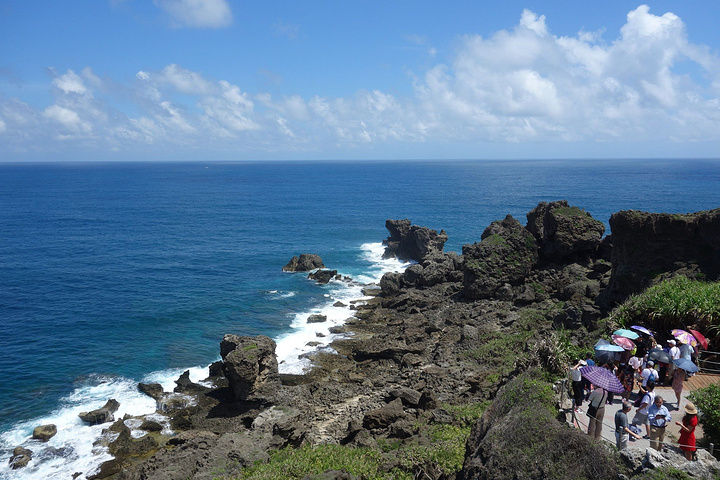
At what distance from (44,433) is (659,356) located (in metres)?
36.5

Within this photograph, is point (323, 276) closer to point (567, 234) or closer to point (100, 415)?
point (567, 234)

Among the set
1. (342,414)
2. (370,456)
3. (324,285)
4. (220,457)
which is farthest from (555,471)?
(324,285)

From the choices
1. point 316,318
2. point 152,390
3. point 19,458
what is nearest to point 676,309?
point 316,318

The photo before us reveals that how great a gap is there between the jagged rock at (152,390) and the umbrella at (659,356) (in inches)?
1292

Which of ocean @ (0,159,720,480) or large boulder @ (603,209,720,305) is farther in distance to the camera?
large boulder @ (603,209,720,305)

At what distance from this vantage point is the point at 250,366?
33906 millimetres

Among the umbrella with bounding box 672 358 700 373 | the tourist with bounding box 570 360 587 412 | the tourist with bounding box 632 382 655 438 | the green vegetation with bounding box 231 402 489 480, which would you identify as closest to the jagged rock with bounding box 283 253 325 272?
the green vegetation with bounding box 231 402 489 480

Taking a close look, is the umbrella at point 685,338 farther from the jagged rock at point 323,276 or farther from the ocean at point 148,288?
the jagged rock at point 323,276

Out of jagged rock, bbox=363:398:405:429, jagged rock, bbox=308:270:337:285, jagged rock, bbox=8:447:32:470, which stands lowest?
jagged rock, bbox=8:447:32:470

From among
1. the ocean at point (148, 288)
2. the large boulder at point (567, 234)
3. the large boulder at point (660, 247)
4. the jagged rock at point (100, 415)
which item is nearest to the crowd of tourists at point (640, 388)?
the large boulder at point (660, 247)

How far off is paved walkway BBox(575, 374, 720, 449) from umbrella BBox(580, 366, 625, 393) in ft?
4.83

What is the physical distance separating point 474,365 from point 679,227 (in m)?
21.1

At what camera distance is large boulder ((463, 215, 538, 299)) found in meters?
53.1

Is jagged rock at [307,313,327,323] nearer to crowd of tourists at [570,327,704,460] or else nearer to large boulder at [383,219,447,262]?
large boulder at [383,219,447,262]
